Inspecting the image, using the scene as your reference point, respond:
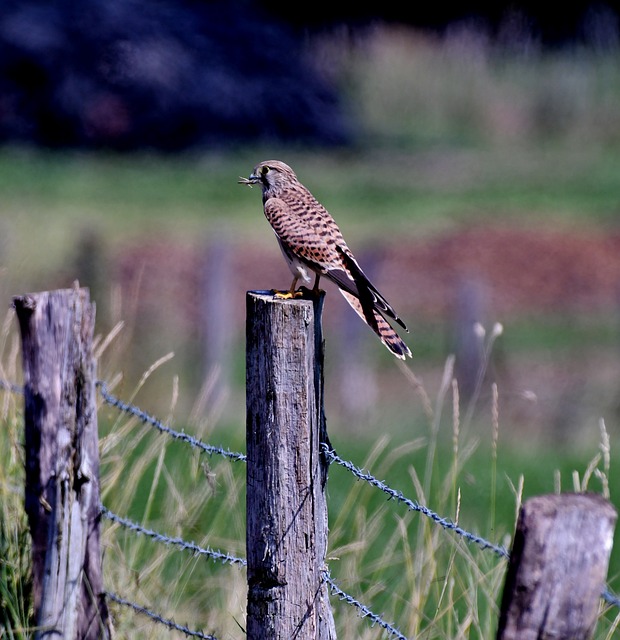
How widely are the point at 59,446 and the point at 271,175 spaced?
4.63 ft

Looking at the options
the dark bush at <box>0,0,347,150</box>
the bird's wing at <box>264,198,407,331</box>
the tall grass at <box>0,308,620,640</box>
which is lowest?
the tall grass at <box>0,308,620,640</box>

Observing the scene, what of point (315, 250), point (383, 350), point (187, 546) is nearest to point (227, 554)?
point (187, 546)

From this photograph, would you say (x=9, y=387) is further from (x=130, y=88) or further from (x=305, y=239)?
(x=130, y=88)

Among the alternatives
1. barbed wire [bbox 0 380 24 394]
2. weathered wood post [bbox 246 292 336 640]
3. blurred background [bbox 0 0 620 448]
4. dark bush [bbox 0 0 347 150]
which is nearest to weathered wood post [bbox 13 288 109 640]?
barbed wire [bbox 0 380 24 394]

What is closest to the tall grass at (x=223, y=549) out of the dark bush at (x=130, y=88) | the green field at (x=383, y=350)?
the green field at (x=383, y=350)

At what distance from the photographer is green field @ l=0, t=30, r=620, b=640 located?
4488 millimetres

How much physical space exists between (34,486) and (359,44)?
86.2ft

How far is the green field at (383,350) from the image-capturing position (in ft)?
14.7

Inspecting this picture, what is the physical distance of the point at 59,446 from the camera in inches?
158

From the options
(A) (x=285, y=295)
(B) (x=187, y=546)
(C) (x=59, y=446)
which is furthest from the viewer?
(C) (x=59, y=446)

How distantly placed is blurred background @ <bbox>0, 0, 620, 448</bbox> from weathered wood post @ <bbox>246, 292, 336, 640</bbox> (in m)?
1.46

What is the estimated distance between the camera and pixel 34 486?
405 centimetres

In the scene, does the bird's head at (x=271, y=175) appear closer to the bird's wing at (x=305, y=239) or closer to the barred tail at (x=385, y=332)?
the bird's wing at (x=305, y=239)

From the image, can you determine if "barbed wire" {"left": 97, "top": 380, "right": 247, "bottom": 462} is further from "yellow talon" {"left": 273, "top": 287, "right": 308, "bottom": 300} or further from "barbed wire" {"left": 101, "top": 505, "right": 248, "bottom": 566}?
"yellow talon" {"left": 273, "top": 287, "right": 308, "bottom": 300}
